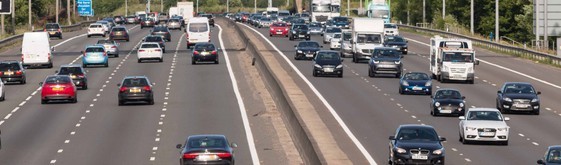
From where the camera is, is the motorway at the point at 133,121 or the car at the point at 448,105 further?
the car at the point at 448,105

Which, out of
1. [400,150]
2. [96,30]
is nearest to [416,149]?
[400,150]

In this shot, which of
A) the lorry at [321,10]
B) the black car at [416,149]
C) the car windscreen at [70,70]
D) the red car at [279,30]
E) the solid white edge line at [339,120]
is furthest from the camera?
the lorry at [321,10]

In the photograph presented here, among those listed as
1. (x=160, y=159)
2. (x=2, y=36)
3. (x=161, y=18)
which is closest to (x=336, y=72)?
(x=160, y=159)

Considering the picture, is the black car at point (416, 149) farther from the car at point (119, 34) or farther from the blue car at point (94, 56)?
the car at point (119, 34)

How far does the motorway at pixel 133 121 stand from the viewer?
4097 centimetres

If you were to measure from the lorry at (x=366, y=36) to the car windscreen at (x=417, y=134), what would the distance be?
48209mm

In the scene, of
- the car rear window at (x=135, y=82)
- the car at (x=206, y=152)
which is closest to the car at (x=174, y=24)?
the car rear window at (x=135, y=82)

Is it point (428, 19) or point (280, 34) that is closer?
point (280, 34)

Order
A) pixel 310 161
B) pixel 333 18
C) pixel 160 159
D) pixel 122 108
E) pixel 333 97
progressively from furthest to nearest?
1. pixel 333 18
2. pixel 333 97
3. pixel 122 108
4. pixel 160 159
5. pixel 310 161

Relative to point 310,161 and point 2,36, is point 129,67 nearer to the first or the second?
point 2,36

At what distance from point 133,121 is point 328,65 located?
77.2 feet

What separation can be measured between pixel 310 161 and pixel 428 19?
151 m

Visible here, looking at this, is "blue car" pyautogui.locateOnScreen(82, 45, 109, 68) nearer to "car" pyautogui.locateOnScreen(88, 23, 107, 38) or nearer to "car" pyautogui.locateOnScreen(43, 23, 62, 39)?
"car" pyautogui.locateOnScreen(43, 23, 62, 39)

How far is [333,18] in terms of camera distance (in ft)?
485
